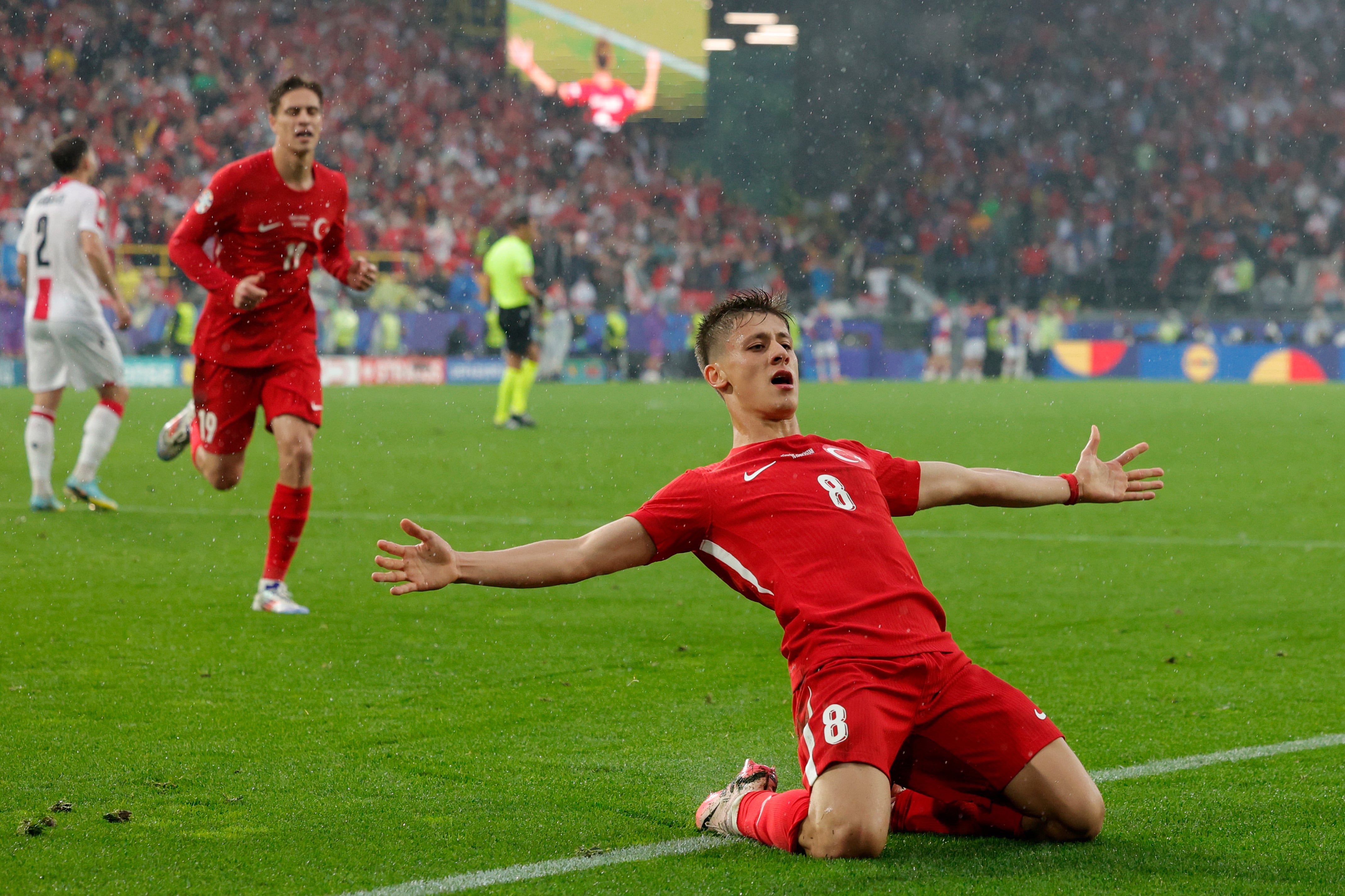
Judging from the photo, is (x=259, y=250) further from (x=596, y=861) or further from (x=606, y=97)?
(x=606, y=97)

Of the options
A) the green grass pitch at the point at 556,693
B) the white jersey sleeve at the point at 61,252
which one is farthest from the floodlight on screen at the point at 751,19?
the white jersey sleeve at the point at 61,252

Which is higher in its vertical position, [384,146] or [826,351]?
[384,146]

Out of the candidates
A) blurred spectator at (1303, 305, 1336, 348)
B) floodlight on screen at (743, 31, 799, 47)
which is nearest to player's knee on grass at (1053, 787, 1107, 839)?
blurred spectator at (1303, 305, 1336, 348)

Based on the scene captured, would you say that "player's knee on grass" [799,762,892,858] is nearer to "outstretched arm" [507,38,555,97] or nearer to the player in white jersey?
the player in white jersey

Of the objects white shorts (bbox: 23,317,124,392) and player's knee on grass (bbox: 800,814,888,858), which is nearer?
player's knee on grass (bbox: 800,814,888,858)

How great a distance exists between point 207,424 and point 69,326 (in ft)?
10.2

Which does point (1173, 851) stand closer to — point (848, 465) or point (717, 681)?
point (848, 465)

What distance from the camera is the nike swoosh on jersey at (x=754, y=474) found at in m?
3.74

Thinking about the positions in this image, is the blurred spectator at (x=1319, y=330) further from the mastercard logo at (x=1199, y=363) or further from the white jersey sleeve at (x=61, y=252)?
the white jersey sleeve at (x=61, y=252)

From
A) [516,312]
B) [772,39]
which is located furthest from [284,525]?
[772,39]

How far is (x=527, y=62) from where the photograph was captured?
32281mm

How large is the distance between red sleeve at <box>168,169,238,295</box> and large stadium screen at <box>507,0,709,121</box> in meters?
26.0

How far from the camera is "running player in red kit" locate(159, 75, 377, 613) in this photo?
261 inches

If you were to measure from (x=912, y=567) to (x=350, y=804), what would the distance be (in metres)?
1.50
